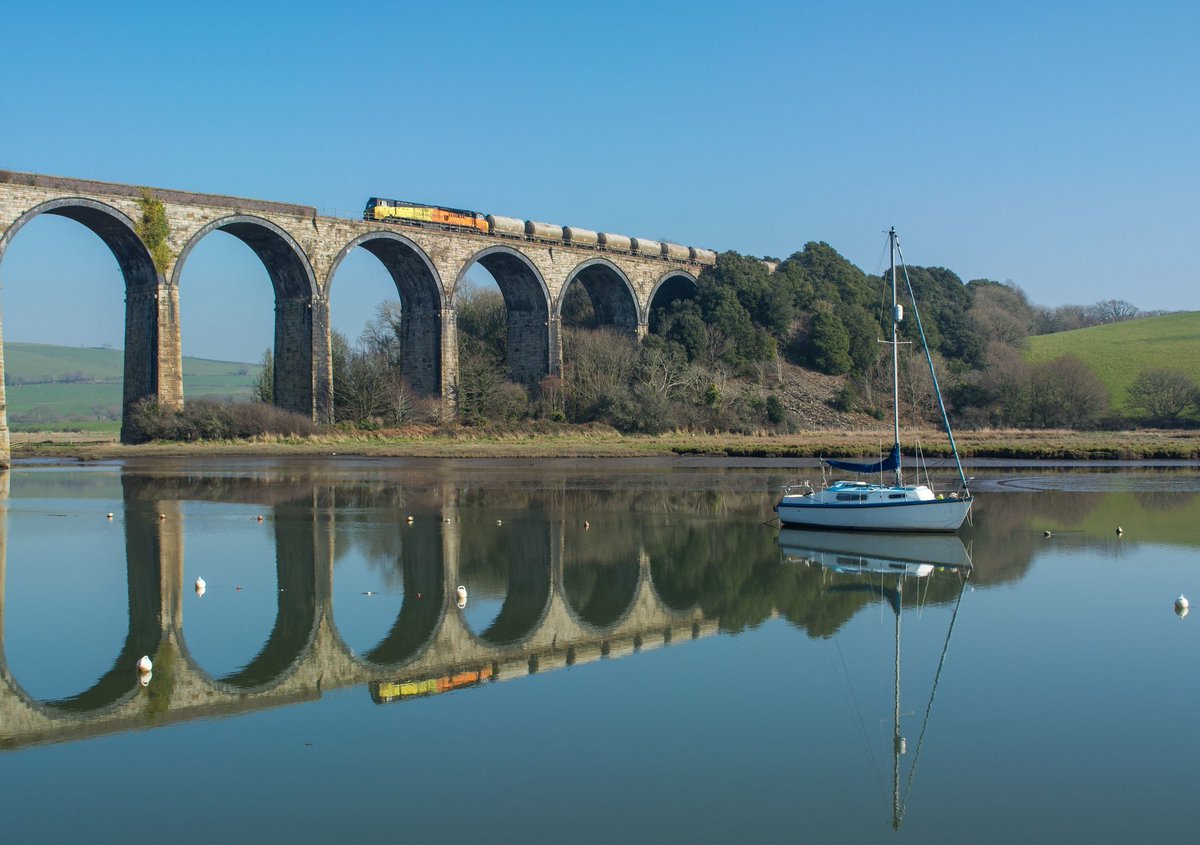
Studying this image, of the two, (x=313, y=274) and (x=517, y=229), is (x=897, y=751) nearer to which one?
(x=313, y=274)

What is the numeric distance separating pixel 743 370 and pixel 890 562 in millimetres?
40892

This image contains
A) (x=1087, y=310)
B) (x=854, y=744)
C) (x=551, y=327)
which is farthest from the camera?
(x=1087, y=310)

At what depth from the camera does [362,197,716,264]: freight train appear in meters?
47.8

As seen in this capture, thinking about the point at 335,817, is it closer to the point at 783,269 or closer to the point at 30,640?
the point at 30,640

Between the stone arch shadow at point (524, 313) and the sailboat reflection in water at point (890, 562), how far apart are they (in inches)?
1285

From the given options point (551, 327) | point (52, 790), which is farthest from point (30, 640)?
point (551, 327)

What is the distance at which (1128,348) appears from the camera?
72.2 m

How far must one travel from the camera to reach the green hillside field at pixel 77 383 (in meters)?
110

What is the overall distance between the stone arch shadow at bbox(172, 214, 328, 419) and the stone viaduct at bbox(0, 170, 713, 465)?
0.05 m

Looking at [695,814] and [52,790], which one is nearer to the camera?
[695,814]

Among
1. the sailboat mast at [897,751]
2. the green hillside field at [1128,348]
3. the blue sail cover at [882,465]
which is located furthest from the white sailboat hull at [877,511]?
the green hillside field at [1128,348]

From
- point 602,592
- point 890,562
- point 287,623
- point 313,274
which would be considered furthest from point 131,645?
point 313,274

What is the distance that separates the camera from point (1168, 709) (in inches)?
426

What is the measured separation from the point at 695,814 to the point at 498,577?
9595 millimetres
